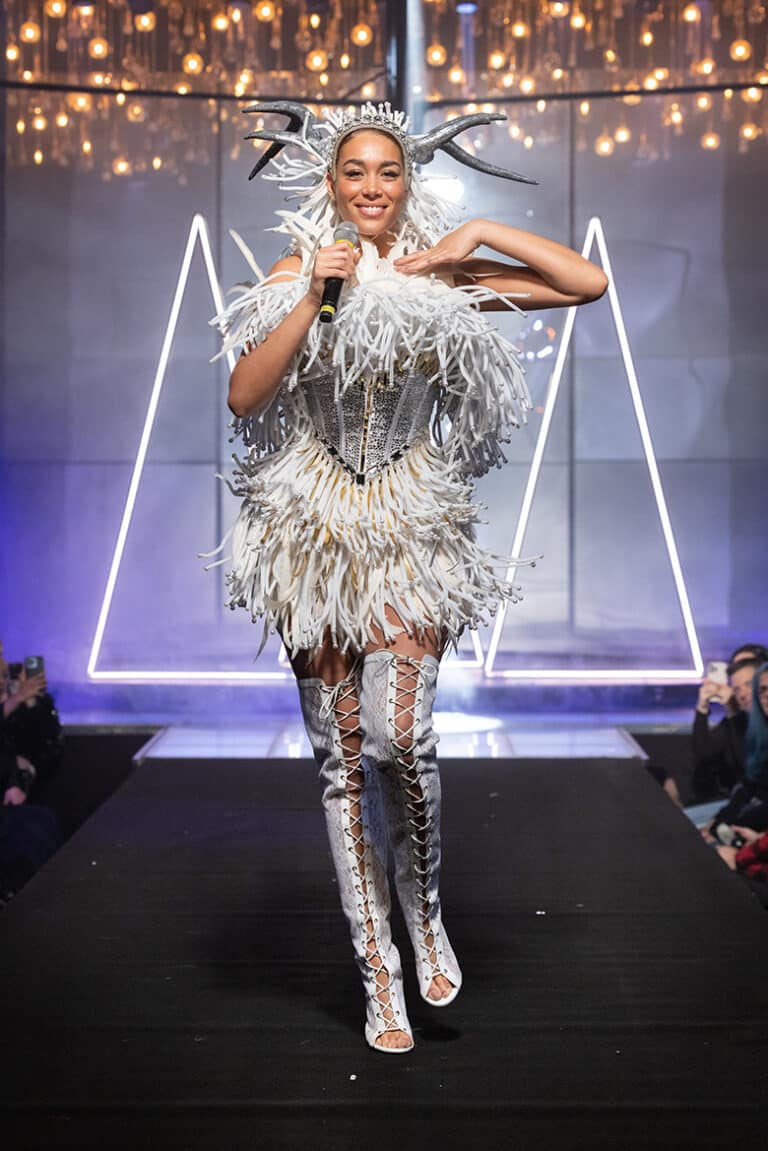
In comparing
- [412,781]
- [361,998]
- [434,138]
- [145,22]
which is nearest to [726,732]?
[361,998]

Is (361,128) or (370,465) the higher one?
(361,128)

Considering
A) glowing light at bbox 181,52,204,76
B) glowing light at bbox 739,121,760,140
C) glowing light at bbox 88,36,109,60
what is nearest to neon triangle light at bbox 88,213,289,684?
glowing light at bbox 181,52,204,76

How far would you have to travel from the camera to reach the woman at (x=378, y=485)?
2023 millimetres

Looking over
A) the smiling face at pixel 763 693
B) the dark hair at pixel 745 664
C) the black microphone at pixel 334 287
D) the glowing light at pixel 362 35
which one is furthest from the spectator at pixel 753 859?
the glowing light at pixel 362 35

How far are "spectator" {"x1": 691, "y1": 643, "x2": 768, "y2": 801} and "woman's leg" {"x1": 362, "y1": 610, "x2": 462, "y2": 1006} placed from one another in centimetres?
212

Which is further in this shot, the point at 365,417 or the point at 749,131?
the point at 749,131

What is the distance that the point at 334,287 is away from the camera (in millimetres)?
1866

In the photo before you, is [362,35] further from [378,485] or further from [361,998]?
[361,998]

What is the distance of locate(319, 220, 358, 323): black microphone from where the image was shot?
1.82 meters

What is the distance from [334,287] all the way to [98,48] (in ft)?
14.5

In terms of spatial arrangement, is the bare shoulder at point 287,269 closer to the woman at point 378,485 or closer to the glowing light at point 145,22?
the woman at point 378,485

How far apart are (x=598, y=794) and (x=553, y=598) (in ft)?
7.05

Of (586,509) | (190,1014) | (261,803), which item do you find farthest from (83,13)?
(190,1014)

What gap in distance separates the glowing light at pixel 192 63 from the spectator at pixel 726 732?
3.29 meters
